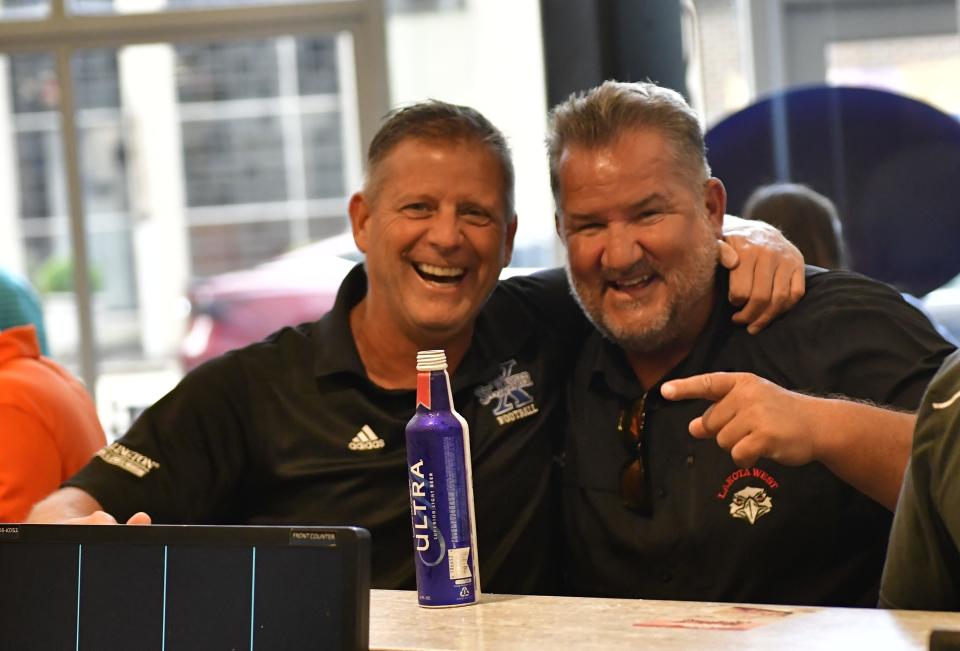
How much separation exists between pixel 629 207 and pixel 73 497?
1022mm

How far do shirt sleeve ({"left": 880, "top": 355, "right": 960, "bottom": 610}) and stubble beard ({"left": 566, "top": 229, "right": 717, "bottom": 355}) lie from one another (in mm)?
785

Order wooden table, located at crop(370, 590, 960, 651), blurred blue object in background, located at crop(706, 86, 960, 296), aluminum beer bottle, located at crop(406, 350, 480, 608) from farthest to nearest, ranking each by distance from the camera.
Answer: blurred blue object in background, located at crop(706, 86, 960, 296)
aluminum beer bottle, located at crop(406, 350, 480, 608)
wooden table, located at crop(370, 590, 960, 651)

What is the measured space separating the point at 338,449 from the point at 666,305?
604 millimetres

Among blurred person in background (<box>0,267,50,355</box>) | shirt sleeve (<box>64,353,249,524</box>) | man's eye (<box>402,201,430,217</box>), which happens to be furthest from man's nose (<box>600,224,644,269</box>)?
blurred person in background (<box>0,267,50,355</box>)

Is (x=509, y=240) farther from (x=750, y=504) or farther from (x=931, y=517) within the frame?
(x=931, y=517)

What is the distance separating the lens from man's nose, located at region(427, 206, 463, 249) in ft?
6.98

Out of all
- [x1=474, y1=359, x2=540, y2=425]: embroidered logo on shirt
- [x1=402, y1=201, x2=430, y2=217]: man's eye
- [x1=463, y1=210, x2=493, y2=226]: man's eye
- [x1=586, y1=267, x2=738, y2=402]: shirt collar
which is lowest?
[x1=474, y1=359, x2=540, y2=425]: embroidered logo on shirt

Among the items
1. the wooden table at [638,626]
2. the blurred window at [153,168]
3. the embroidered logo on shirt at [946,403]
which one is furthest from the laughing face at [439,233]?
the blurred window at [153,168]

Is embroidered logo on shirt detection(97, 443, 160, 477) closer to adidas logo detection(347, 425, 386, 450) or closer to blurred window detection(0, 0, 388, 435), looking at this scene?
adidas logo detection(347, 425, 386, 450)

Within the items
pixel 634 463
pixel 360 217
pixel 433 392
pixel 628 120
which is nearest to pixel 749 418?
Result: pixel 433 392

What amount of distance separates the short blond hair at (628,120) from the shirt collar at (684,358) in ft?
0.70

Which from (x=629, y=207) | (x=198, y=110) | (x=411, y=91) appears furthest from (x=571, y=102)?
(x=198, y=110)

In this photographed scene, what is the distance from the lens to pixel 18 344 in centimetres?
260

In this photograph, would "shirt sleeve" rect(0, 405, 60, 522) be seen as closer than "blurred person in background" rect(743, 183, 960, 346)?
Yes
